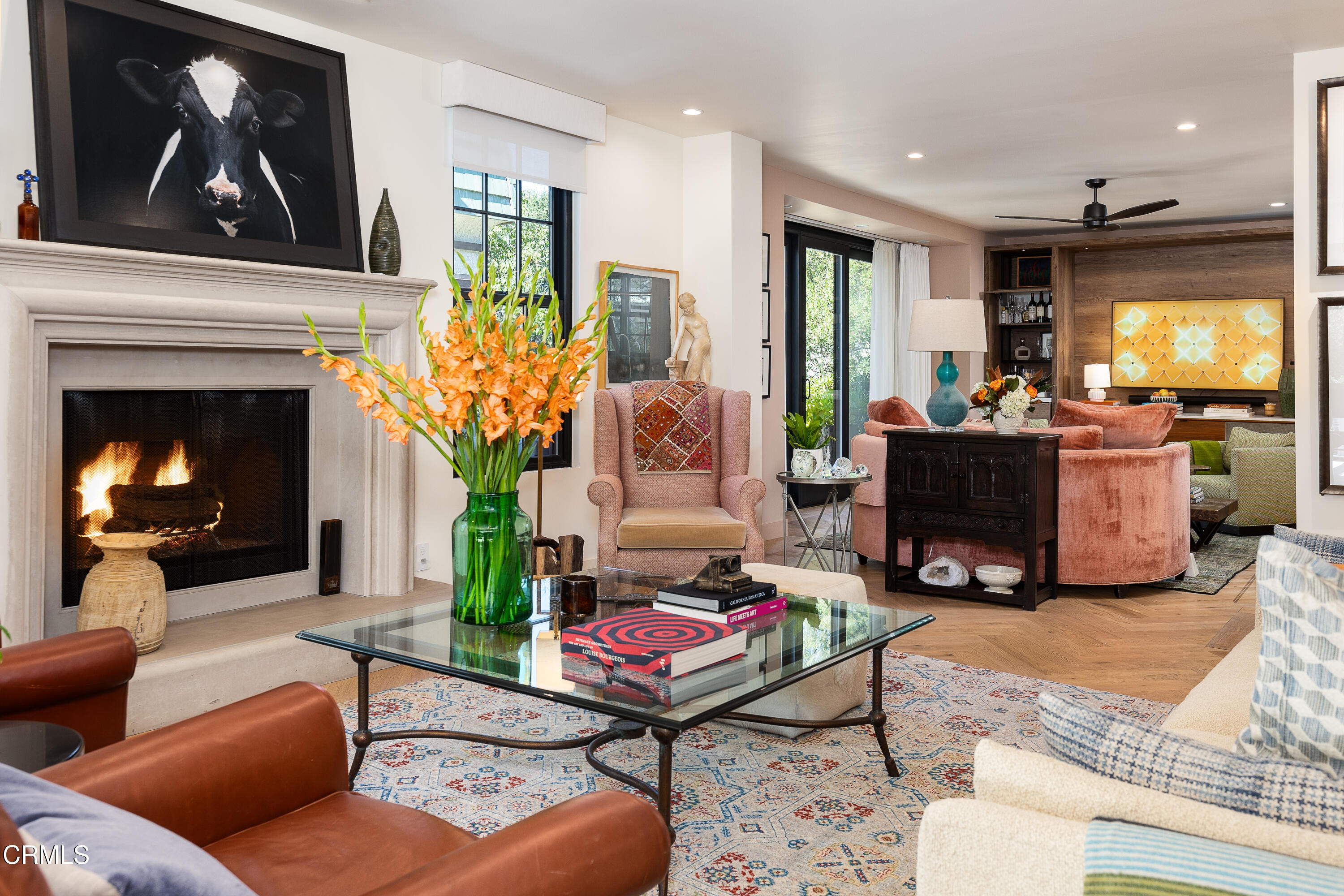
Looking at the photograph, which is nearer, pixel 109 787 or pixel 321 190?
pixel 109 787

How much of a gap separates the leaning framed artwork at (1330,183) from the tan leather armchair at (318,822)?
4.44 meters

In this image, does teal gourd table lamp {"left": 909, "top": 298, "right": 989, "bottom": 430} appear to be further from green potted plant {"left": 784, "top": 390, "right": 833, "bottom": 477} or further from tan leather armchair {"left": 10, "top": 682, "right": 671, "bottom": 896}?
tan leather armchair {"left": 10, "top": 682, "right": 671, "bottom": 896}

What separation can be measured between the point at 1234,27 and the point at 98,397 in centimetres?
473

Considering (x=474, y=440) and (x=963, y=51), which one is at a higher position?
(x=963, y=51)

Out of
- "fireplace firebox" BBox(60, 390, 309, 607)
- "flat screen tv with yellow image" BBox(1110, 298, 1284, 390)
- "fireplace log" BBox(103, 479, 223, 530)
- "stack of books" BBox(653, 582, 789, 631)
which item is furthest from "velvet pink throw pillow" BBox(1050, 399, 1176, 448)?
"flat screen tv with yellow image" BBox(1110, 298, 1284, 390)

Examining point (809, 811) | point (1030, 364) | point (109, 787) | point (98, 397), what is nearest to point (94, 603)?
point (98, 397)

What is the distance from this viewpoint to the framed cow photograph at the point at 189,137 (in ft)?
10.6

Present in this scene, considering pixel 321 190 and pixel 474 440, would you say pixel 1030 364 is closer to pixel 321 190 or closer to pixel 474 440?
pixel 321 190

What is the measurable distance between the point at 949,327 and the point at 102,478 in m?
4.00

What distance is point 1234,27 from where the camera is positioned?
4.14 m

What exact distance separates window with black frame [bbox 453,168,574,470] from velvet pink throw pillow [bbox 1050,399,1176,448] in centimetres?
279

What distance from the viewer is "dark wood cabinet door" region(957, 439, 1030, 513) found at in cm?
474

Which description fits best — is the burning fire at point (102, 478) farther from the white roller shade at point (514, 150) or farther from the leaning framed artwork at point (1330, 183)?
the leaning framed artwork at point (1330, 183)

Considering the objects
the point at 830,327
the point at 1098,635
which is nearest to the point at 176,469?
the point at 1098,635
